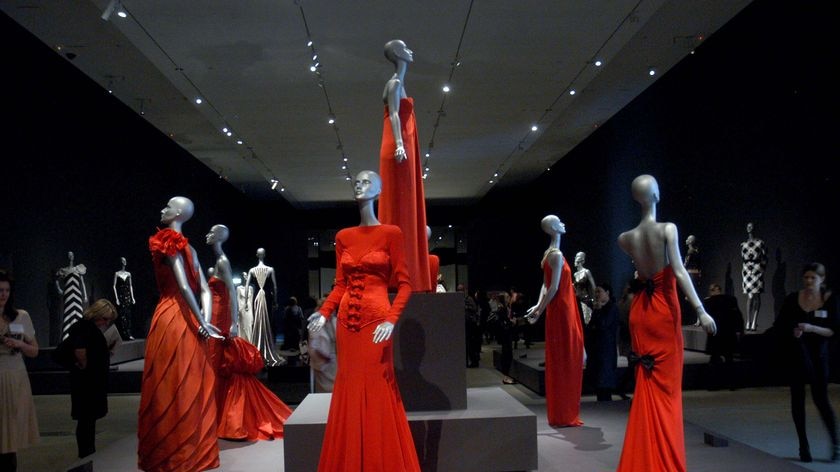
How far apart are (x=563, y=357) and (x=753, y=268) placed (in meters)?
5.31

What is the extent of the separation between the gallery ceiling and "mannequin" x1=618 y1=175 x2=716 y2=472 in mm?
4644

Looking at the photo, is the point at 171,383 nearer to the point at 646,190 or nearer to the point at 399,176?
the point at 399,176

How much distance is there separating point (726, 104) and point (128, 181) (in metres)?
10.3

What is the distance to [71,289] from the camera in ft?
37.1

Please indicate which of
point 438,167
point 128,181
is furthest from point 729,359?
point 128,181

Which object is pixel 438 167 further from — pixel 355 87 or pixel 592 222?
pixel 355 87

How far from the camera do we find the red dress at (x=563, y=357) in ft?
22.3

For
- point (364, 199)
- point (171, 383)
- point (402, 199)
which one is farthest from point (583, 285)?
point (364, 199)

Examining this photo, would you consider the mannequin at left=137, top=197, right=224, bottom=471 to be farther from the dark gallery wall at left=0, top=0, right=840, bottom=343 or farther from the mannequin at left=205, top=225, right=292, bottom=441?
the dark gallery wall at left=0, top=0, right=840, bottom=343

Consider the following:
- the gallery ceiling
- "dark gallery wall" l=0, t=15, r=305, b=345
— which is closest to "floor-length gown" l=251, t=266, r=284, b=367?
"dark gallery wall" l=0, t=15, r=305, b=345

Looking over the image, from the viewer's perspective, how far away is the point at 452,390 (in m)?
4.86

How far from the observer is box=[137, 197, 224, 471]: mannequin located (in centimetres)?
484

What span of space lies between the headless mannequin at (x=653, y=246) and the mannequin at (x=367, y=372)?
1478 millimetres

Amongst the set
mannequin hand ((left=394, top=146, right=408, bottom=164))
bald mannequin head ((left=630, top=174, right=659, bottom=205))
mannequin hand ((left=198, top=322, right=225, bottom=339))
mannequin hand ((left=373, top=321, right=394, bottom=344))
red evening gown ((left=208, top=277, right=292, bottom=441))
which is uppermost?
mannequin hand ((left=394, top=146, right=408, bottom=164))
